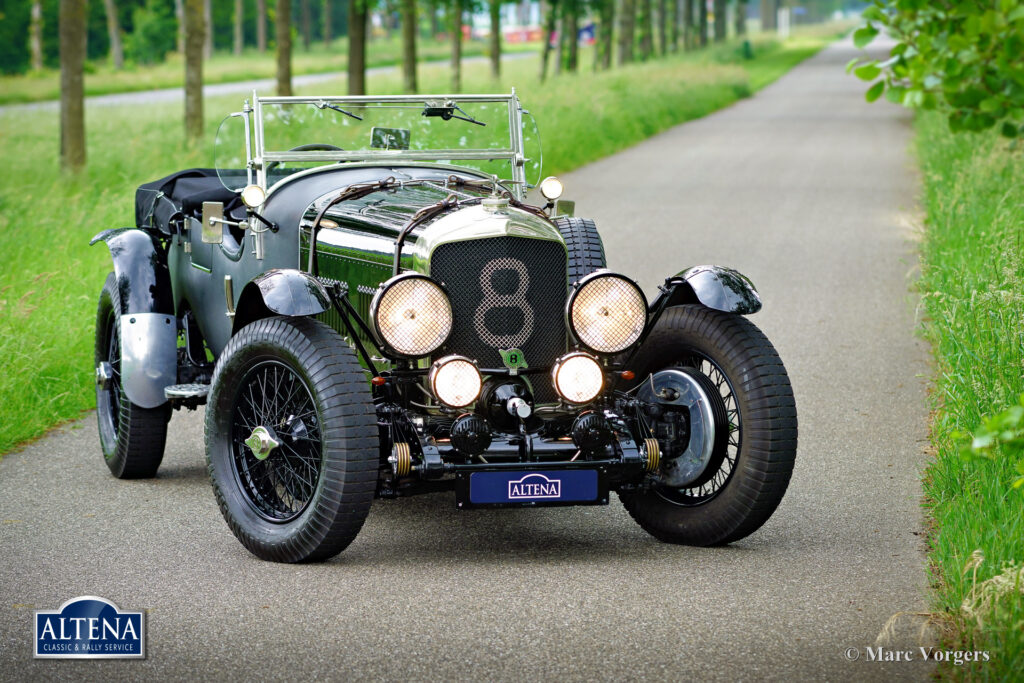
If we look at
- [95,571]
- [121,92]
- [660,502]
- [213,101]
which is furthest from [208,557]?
[121,92]

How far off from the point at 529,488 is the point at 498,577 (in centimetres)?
34

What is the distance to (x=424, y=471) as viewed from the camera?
475 centimetres

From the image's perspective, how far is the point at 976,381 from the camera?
19.5 ft

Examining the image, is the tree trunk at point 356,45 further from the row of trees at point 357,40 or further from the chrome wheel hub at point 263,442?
the chrome wheel hub at point 263,442

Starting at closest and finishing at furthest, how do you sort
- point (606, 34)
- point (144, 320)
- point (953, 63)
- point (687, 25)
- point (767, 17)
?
point (953, 63), point (144, 320), point (606, 34), point (687, 25), point (767, 17)

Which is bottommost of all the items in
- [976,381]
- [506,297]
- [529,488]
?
[529,488]

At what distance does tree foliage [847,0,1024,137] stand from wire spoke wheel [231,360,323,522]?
227 cm

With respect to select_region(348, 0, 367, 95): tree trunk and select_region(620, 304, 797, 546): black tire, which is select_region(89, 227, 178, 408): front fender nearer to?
select_region(620, 304, 797, 546): black tire

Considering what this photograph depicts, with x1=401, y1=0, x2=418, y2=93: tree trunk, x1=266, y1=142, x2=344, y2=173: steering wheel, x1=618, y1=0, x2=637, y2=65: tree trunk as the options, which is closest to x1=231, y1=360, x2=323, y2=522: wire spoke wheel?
x1=266, y1=142, x2=344, y2=173: steering wheel

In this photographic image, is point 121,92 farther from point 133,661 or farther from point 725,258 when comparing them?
point 133,661

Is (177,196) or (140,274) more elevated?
(177,196)

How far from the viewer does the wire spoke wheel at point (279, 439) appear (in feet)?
16.1

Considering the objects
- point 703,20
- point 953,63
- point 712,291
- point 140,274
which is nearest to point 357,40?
point 140,274

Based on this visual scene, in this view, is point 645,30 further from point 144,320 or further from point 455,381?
point 455,381
